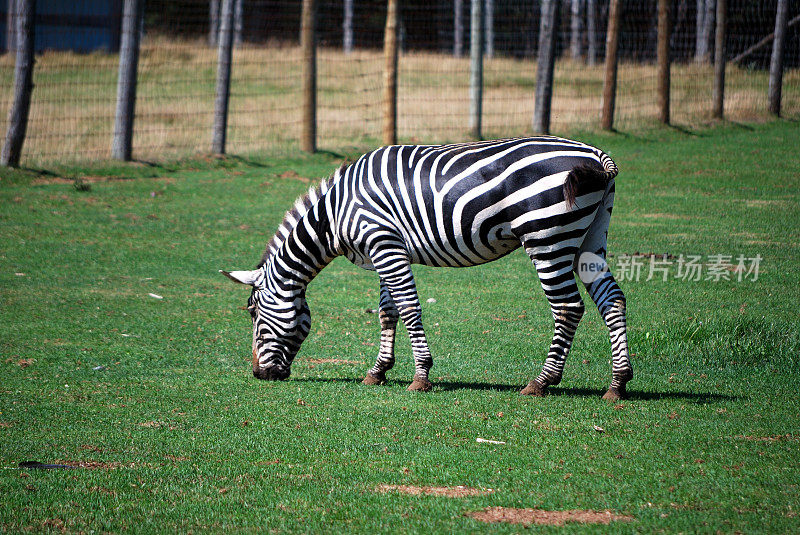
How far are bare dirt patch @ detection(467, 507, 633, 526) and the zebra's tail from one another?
275 cm

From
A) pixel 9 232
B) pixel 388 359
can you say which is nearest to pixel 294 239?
pixel 388 359

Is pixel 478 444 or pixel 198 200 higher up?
pixel 198 200

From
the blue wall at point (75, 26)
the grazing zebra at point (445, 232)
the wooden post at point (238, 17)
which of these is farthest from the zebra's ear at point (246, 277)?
the blue wall at point (75, 26)

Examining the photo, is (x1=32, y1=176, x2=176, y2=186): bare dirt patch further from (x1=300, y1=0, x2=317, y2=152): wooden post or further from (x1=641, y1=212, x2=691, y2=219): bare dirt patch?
(x1=641, y1=212, x2=691, y2=219): bare dirt patch

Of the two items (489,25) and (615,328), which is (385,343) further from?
(489,25)

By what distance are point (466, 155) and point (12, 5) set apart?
980 inches

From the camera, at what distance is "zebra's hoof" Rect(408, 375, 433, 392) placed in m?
7.24

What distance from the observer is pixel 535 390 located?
705 centimetres

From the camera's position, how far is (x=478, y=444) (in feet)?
19.2

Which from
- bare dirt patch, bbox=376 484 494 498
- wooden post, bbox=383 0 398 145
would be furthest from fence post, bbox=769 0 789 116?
bare dirt patch, bbox=376 484 494 498

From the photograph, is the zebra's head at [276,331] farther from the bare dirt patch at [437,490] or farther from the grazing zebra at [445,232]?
the bare dirt patch at [437,490]

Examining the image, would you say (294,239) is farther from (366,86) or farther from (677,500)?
(366,86)

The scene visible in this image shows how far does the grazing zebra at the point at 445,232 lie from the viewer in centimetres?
684

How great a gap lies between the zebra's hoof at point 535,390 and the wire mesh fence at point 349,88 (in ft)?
38.4
